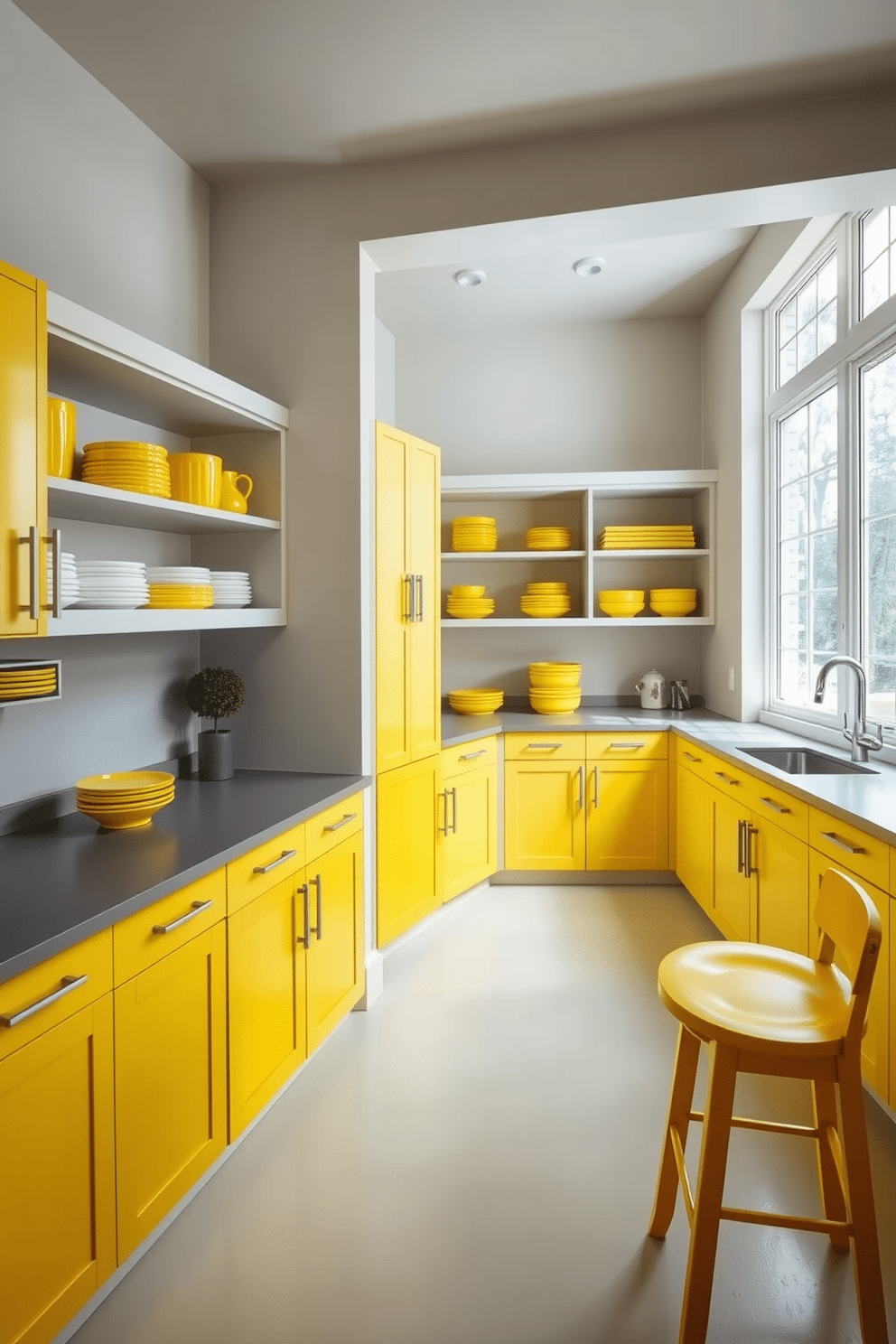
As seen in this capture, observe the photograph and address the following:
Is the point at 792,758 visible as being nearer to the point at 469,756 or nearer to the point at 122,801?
the point at 469,756

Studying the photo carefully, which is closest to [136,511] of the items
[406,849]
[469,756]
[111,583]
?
[111,583]

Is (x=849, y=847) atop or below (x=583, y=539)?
below

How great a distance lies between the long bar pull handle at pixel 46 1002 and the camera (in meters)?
1.25

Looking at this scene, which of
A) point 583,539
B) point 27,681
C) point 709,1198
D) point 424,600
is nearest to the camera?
point 709,1198


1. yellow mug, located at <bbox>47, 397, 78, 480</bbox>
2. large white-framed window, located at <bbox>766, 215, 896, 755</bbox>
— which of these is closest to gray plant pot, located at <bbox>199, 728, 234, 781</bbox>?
yellow mug, located at <bbox>47, 397, 78, 480</bbox>

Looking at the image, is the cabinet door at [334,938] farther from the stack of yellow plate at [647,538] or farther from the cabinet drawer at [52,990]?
the stack of yellow plate at [647,538]

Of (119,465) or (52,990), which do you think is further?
(119,465)

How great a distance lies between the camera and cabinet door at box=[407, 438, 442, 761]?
333cm

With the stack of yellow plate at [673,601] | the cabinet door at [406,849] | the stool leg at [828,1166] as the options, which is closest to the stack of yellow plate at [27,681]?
the cabinet door at [406,849]

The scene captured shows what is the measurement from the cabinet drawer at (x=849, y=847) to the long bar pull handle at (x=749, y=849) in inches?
21.0

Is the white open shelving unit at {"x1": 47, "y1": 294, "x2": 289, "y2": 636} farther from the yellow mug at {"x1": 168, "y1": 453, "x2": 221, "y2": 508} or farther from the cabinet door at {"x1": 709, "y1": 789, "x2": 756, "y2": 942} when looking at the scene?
the cabinet door at {"x1": 709, "y1": 789, "x2": 756, "y2": 942}

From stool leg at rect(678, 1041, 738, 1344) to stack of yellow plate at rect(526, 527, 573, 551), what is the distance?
3380 mm

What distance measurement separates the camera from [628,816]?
13.7ft

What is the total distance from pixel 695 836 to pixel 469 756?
1138 millimetres
